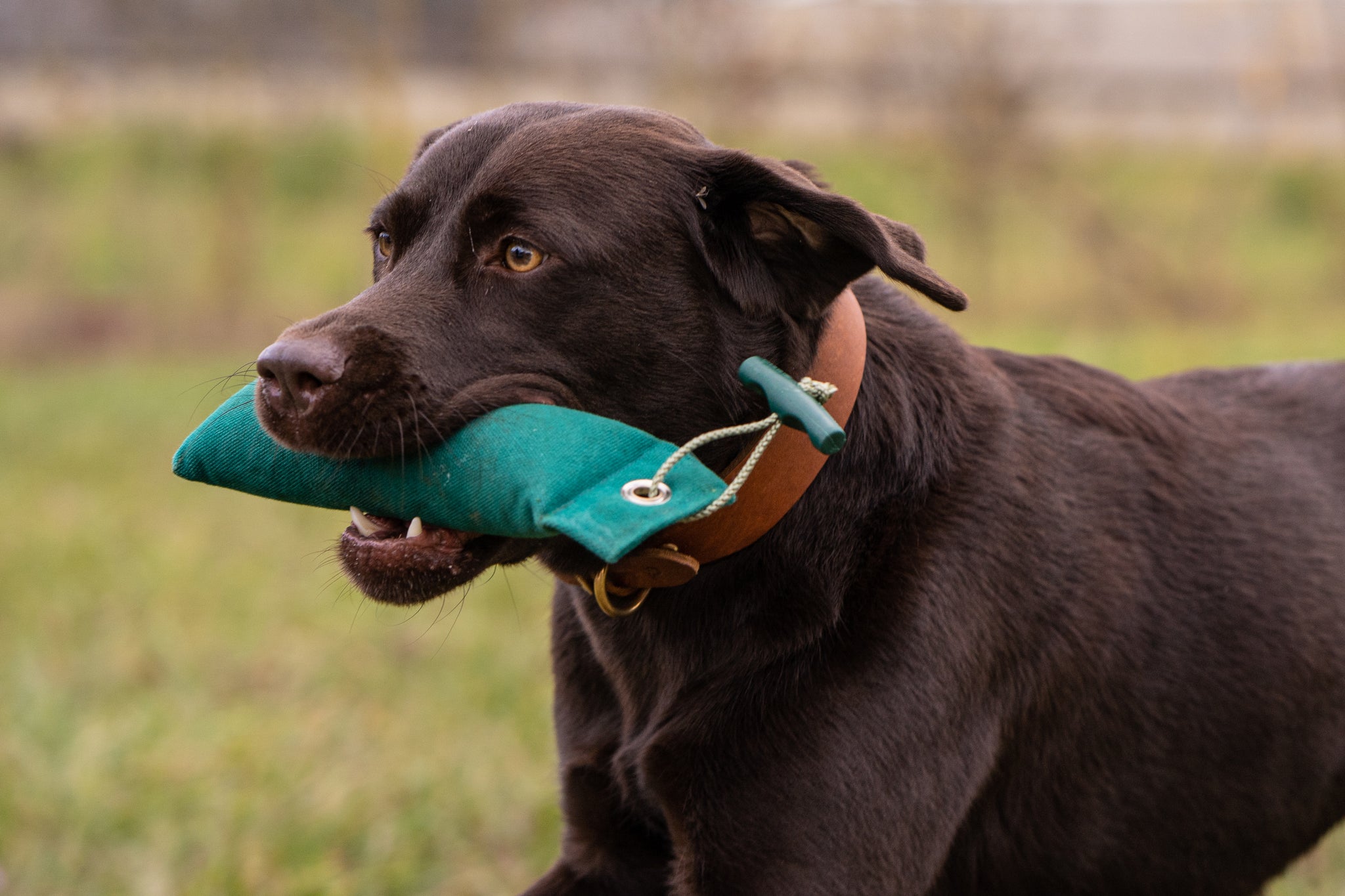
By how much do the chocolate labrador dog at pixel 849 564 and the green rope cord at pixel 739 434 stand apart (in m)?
0.13

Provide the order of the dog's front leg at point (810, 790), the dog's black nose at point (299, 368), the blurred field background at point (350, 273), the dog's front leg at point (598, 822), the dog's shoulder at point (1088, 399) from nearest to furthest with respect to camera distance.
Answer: the dog's black nose at point (299, 368)
the dog's front leg at point (810, 790)
the dog's front leg at point (598, 822)
the dog's shoulder at point (1088, 399)
the blurred field background at point (350, 273)

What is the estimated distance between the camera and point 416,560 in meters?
2.31

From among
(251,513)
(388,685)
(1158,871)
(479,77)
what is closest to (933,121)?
(479,77)

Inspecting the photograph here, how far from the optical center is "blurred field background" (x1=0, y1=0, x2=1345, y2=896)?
3.85 m

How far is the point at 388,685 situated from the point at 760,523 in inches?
112

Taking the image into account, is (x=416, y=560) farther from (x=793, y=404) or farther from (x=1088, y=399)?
(x=1088, y=399)

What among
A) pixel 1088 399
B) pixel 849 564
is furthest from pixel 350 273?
pixel 849 564

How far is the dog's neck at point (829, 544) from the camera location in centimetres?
247

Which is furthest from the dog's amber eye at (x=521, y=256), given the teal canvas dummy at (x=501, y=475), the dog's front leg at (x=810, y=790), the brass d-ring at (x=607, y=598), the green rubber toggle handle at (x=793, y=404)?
the dog's front leg at (x=810, y=790)

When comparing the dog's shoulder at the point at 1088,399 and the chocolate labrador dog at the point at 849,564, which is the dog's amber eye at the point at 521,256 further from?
the dog's shoulder at the point at 1088,399

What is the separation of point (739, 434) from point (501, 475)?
43 cm

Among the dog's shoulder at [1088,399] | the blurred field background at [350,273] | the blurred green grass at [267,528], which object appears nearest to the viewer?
the dog's shoulder at [1088,399]

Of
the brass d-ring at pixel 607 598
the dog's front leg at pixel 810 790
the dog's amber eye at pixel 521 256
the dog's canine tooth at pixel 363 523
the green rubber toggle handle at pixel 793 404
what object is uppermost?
Answer: the dog's amber eye at pixel 521 256

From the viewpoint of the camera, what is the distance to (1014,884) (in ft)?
8.83
